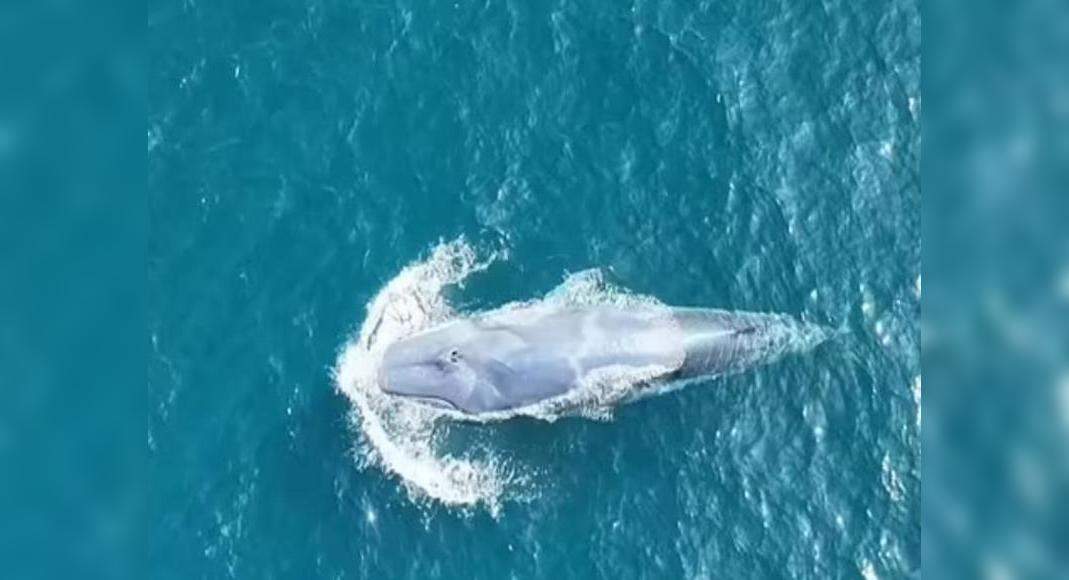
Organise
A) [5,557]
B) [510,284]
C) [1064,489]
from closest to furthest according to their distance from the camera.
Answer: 1. [1064,489]
2. [5,557]
3. [510,284]

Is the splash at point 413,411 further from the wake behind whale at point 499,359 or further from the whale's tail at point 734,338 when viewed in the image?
the whale's tail at point 734,338

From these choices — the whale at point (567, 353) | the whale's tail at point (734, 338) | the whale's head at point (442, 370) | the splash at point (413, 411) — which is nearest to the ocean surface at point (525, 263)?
the splash at point (413, 411)

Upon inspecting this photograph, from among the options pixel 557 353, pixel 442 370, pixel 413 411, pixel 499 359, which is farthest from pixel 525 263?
→ pixel 413 411

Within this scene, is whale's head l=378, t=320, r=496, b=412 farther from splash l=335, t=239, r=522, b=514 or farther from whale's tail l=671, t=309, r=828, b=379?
whale's tail l=671, t=309, r=828, b=379

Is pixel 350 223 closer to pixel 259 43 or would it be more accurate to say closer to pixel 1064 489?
pixel 259 43

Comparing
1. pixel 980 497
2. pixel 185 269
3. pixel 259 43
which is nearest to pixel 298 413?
pixel 185 269

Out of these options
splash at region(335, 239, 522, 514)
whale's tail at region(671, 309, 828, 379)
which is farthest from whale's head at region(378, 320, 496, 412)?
whale's tail at region(671, 309, 828, 379)
